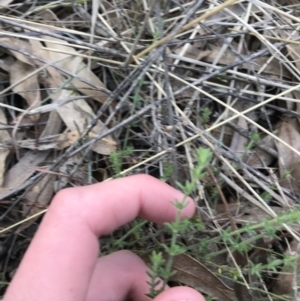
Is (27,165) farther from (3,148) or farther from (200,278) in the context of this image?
(200,278)

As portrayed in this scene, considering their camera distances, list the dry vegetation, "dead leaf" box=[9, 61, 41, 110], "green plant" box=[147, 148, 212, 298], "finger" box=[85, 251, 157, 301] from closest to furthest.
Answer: "green plant" box=[147, 148, 212, 298] → "finger" box=[85, 251, 157, 301] → the dry vegetation → "dead leaf" box=[9, 61, 41, 110]

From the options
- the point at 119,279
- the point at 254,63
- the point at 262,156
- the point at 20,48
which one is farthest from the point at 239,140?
the point at 20,48

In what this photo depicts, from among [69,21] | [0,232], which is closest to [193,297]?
[0,232]

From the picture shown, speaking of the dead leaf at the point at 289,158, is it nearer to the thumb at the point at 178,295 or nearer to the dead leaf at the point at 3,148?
the thumb at the point at 178,295

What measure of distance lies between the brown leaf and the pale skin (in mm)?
111

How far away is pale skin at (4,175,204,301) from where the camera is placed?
749mm

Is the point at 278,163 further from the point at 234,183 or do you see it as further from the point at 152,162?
the point at 152,162

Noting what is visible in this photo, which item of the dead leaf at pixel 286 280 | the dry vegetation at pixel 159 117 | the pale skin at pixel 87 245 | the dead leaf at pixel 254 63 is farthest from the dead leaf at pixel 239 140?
the pale skin at pixel 87 245

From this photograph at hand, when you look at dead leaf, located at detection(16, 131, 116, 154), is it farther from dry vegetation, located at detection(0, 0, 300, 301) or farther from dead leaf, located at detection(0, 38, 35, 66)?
dead leaf, located at detection(0, 38, 35, 66)

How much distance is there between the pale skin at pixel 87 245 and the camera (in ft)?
2.46

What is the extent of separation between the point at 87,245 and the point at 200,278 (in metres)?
0.34

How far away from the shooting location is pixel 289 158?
1.19 metres

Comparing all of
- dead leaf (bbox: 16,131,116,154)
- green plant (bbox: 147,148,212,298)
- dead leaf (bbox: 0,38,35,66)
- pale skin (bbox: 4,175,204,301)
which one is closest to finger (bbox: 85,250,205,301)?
pale skin (bbox: 4,175,204,301)

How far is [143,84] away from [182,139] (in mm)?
156
